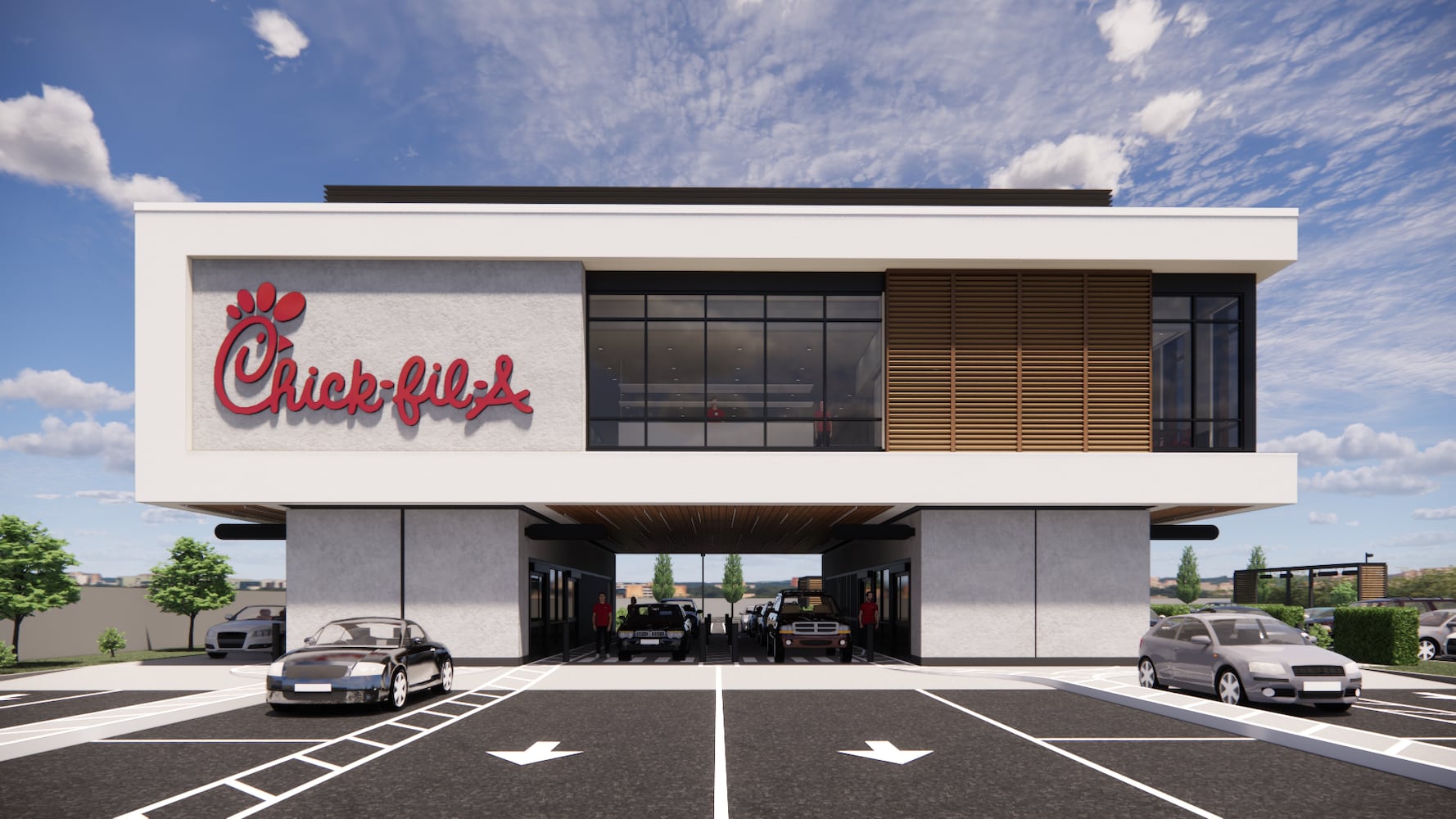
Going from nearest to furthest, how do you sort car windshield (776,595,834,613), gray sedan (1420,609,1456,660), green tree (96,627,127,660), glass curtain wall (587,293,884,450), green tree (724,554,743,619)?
1. glass curtain wall (587,293,884,450)
2. gray sedan (1420,609,1456,660)
3. car windshield (776,595,834,613)
4. green tree (96,627,127,660)
5. green tree (724,554,743,619)

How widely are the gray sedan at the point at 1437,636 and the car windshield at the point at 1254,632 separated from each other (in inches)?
549

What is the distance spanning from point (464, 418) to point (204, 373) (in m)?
6.25

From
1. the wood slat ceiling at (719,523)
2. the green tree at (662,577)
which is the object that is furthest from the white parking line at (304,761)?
the green tree at (662,577)

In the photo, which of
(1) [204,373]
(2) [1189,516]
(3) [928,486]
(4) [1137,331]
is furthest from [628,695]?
(2) [1189,516]

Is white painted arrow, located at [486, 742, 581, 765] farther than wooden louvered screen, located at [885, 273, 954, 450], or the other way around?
wooden louvered screen, located at [885, 273, 954, 450]

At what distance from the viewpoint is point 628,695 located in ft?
55.3

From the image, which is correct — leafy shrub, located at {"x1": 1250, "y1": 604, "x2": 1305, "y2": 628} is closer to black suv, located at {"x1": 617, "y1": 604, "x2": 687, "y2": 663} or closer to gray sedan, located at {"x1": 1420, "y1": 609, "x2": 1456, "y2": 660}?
gray sedan, located at {"x1": 1420, "y1": 609, "x2": 1456, "y2": 660}

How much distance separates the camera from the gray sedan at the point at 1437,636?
2506 centimetres

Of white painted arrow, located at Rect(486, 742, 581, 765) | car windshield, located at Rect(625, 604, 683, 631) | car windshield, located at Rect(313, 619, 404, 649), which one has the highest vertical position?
car windshield, located at Rect(313, 619, 404, 649)

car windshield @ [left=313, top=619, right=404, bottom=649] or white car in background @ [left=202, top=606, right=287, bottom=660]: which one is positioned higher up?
car windshield @ [left=313, top=619, right=404, bottom=649]

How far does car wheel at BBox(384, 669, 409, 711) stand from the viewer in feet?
46.1

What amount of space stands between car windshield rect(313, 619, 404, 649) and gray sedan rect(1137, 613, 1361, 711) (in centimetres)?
1329

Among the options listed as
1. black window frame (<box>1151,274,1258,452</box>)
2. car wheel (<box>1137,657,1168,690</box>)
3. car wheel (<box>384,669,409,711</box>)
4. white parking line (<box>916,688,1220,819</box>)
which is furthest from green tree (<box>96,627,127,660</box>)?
black window frame (<box>1151,274,1258,452</box>)

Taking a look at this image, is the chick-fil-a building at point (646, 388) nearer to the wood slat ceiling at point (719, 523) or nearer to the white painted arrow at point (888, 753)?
the wood slat ceiling at point (719, 523)
